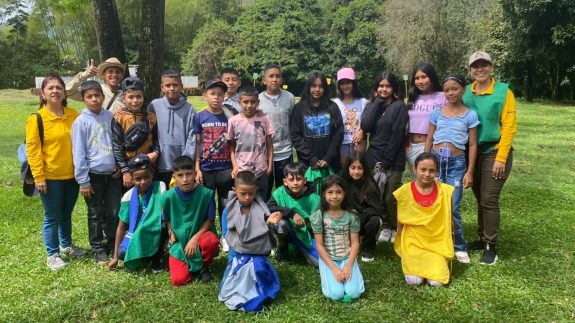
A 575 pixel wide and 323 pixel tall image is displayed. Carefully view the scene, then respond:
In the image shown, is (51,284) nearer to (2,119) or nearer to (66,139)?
(66,139)

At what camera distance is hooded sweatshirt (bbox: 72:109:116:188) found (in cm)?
401

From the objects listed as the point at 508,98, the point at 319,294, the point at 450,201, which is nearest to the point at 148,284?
the point at 319,294

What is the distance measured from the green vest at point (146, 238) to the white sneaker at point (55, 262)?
0.69 meters

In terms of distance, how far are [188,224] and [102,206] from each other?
0.92 m

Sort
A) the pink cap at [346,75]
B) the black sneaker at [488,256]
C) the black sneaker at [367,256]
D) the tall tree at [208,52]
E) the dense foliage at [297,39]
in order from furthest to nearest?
the tall tree at [208,52] → the dense foliage at [297,39] → the pink cap at [346,75] → the black sneaker at [367,256] → the black sneaker at [488,256]

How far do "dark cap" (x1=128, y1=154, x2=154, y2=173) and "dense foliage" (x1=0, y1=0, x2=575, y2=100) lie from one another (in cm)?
2237

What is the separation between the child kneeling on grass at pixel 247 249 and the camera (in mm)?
3488

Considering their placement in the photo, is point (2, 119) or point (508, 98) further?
point (2, 119)

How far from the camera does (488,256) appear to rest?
4227 mm

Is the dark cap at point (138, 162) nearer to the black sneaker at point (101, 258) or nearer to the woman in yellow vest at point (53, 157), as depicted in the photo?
the woman in yellow vest at point (53, 157)

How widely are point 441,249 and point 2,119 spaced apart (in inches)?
Result: 737

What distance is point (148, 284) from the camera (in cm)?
384

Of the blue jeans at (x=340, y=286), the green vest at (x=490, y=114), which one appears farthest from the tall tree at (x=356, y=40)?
the blue jeans at (x=340, y=286)

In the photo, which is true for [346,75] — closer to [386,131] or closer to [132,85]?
[386,131]
